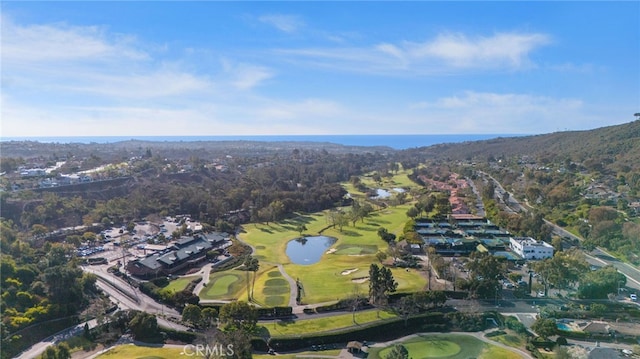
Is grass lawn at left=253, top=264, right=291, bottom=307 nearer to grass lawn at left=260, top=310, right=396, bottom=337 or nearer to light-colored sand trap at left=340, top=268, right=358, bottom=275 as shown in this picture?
grass lawn at left=260, top=310, right=396, bottom=337

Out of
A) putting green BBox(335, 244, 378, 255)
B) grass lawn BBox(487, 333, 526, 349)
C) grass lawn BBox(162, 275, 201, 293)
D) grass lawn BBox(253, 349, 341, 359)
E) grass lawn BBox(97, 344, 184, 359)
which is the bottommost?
grass lawn BBox(253, 349, 341, 359)

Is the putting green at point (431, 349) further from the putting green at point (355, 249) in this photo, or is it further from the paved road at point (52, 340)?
the paved road at point (52, 340)

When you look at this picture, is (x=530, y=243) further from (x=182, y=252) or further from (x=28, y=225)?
(x=28, y=225)

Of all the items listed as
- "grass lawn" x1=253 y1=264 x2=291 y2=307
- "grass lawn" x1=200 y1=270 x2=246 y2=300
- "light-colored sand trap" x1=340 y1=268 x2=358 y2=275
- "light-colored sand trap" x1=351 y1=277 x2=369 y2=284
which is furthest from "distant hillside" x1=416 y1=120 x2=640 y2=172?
"grass lawn" x1=200 y1=270 x2=246 y2=300

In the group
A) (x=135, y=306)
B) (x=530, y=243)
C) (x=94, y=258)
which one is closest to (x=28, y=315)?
(x=135, y=306)

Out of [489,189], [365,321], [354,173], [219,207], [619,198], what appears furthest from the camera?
[354,173]

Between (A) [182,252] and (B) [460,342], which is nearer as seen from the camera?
(B) [460,342]
